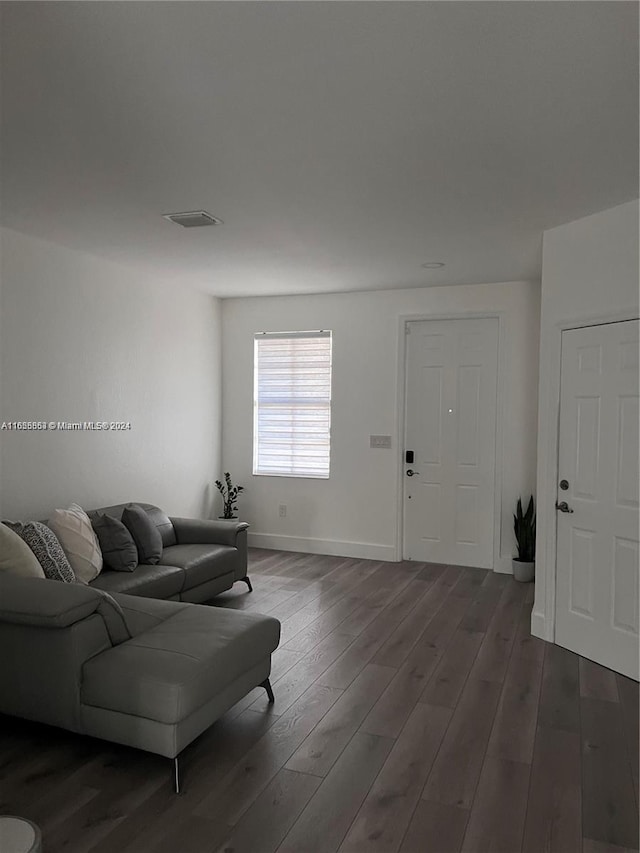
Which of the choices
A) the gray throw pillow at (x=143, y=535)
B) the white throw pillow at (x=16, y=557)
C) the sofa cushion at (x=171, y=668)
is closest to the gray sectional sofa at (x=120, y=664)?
the sofa cushion at (x=171, y=668)

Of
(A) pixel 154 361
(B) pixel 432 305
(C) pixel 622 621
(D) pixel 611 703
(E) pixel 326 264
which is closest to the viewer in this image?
(D) pixel 611 703

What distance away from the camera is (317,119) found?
2561 millimetres

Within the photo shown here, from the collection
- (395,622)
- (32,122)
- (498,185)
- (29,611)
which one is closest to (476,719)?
(395,622)

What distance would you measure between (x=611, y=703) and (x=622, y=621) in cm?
54

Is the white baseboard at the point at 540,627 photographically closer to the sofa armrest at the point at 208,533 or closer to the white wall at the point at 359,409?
the white wall at the point at 359,409

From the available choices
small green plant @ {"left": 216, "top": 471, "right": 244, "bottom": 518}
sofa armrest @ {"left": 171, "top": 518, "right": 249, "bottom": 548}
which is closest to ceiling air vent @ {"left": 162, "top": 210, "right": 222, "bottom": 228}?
sofa armrest @ {"left": 171, "top": 518, "right": 249, "bottom": 548}

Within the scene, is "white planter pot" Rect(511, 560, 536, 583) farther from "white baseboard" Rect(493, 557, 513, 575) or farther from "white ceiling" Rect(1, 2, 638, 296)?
"white ceiling" Rect(1, 2, 638, 296)

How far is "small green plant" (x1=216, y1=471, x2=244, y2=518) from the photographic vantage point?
6.52m

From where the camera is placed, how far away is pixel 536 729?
9.84 feet

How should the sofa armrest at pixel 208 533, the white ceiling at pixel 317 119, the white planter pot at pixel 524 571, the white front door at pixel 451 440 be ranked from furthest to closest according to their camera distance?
the white front door at pixel 451 440 → the white planter pot at pixel 524 571 → the sofa armrest at pixel 208 533 → the white ceiling at pixel 317 119

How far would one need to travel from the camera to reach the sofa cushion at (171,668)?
8.19 feet

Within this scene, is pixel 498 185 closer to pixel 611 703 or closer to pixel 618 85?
pixel 618 85

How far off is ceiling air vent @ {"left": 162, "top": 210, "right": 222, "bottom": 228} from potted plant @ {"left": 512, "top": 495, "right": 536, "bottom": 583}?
3404 millimetres

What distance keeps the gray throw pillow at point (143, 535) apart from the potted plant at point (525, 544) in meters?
2.94
